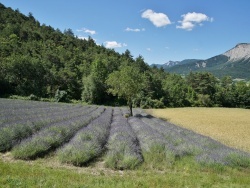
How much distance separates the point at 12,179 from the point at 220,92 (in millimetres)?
84353

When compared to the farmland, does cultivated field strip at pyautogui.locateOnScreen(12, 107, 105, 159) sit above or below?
above

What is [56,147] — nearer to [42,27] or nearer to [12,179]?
[12,179]

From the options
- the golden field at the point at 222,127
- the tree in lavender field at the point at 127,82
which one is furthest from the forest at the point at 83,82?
the golden field at the point at 222,127

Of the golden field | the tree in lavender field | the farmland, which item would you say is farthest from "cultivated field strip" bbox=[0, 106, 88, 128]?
the golden field

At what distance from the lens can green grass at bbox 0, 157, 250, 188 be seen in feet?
22.4

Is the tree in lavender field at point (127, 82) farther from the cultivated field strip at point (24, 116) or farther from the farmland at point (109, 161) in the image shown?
the farmland at point (109, 161)

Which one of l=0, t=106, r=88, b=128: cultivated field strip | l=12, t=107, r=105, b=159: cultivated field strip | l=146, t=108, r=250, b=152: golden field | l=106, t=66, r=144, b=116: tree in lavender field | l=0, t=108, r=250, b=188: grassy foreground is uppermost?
l=106, t=66, r=144, b=116: tree in lavender field

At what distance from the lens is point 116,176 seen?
27.0ft

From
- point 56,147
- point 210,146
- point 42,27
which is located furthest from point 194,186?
point 42,27

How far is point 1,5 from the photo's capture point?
12694cm

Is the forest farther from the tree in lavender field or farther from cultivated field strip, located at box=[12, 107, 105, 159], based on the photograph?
cultivated field strip, located at box=[12, 107, 105, 159]

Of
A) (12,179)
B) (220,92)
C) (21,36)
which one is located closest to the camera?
(12,179)

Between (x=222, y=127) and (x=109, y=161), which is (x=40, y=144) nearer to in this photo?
(x=109, y=161)

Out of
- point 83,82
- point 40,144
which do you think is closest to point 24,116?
point 40,144
